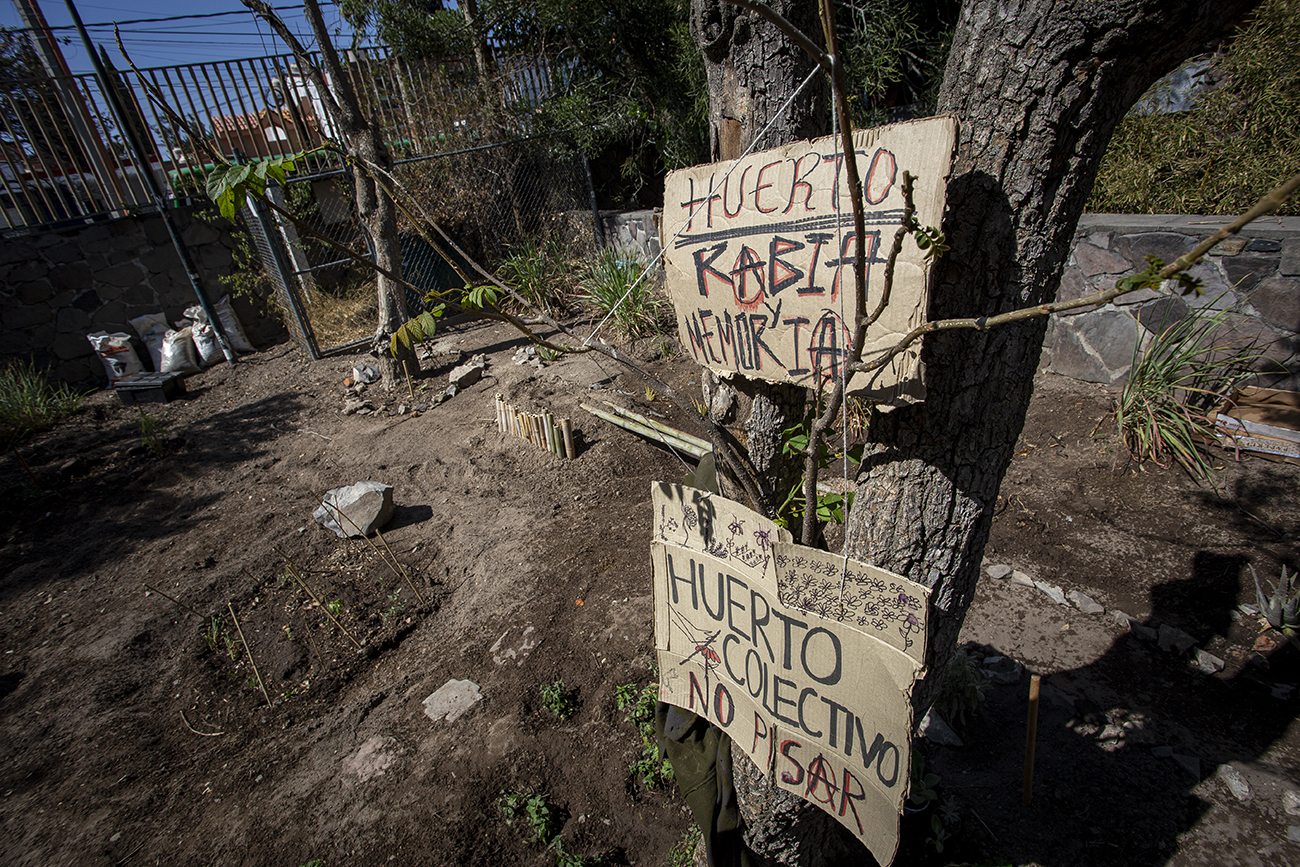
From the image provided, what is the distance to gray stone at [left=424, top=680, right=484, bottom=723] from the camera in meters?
2.48

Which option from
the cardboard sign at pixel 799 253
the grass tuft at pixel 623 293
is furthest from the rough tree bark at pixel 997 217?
the grass tuft at pixel 623 293

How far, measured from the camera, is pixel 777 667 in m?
1.18

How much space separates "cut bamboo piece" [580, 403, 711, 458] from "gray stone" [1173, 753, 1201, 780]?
2221 millimetres

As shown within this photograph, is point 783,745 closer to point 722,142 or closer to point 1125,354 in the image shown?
point 722,142

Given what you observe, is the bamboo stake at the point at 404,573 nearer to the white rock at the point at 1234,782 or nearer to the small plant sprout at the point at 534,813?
the small plant sprout at the point at 534,813

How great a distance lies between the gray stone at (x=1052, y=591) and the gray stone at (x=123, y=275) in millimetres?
8922

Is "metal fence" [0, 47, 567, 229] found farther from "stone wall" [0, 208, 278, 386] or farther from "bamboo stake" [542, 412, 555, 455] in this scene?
"bamboo stake" [542, 412, 555, 455]

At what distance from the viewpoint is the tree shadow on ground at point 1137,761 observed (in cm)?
175

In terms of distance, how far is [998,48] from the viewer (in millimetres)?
933

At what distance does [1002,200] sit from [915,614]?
693mm

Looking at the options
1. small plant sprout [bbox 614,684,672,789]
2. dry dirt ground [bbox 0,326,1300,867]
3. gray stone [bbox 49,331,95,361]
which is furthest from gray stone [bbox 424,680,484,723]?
gray stone [bbox 49,331,95,361]

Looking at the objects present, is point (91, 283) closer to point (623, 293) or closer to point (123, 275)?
point (123, 275)

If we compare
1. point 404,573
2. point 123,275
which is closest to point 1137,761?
point 404,573

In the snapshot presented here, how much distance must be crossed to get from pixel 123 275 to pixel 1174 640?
943 cm
